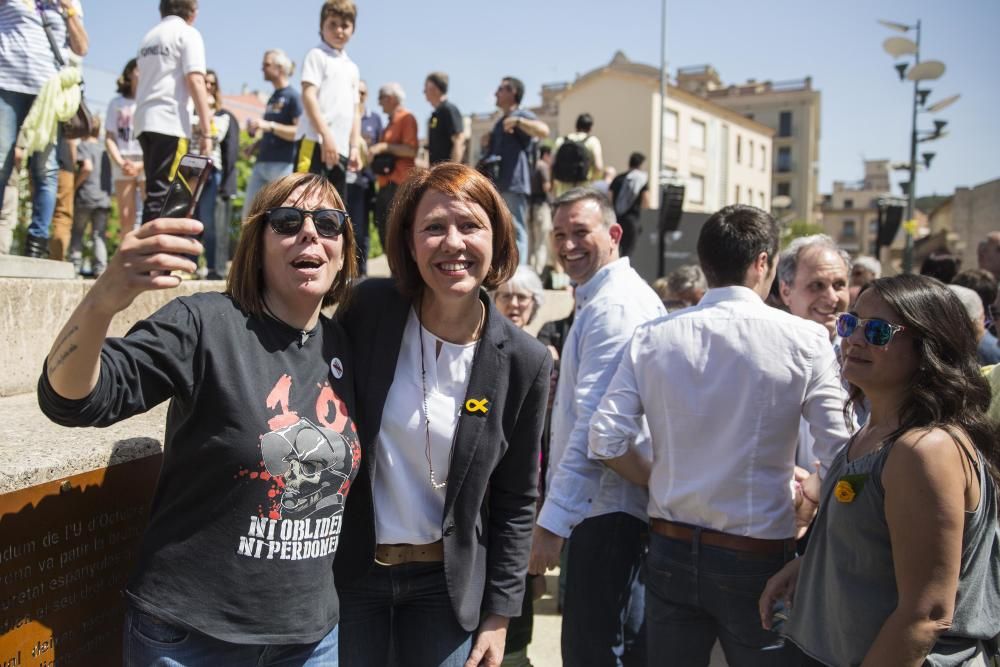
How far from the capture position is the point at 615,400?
276 cm

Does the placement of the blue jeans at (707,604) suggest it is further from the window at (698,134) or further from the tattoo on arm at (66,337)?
the window at (698,134)

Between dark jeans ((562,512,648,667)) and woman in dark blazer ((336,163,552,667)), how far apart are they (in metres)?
0.68

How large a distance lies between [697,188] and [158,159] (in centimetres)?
5247

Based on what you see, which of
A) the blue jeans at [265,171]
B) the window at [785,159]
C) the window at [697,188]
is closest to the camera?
the blue jeans at [265,171]

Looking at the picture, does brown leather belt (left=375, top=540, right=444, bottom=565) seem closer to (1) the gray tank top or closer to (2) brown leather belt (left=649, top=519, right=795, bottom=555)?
(2) brown leather belt (left=649, top=519, right=795, bottom=555)

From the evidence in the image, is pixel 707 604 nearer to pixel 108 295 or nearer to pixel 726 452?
pixel 726 452

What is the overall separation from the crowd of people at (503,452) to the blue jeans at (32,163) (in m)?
2.80

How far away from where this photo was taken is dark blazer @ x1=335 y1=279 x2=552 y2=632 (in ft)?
6.84

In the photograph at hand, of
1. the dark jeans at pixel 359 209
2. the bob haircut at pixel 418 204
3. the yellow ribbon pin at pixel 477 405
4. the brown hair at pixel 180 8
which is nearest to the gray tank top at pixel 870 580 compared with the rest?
the yellow ribbon pin at pixel 477 405

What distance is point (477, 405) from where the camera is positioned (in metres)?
2.16

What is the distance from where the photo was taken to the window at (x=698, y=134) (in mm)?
52950

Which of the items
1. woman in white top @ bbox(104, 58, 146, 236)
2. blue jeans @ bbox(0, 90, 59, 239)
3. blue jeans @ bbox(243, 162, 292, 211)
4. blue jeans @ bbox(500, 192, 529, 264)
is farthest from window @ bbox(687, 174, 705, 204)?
blue jeans @ bbox(0, 90, 59, 239)

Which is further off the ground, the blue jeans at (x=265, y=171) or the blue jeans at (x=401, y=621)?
the blue jeans at (x=265, y=171)

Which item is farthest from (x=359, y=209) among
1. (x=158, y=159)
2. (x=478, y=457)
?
(x=478, y=457)
